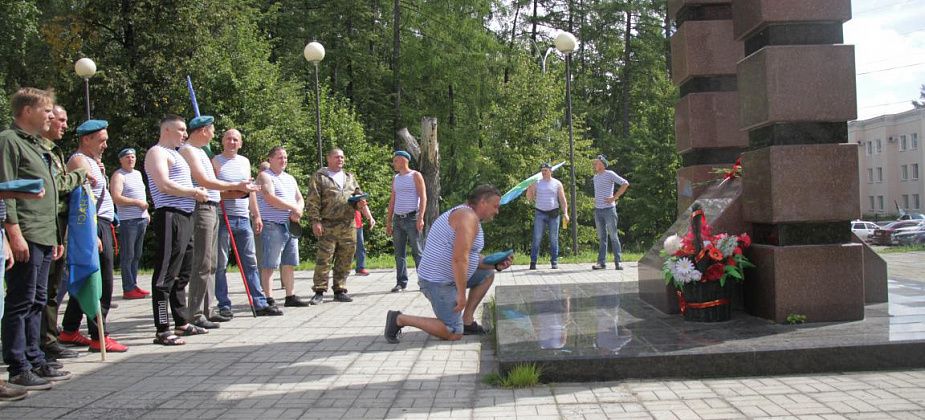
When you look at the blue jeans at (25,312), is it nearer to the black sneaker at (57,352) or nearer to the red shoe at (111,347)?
the black sneaker at (57,352)

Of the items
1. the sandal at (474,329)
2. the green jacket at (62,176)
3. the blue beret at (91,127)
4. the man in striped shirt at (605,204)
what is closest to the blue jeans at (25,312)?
the green jacket at (62,176)

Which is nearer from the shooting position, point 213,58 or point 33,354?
point 33,354

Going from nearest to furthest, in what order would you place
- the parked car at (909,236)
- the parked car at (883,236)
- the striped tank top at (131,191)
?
the striped tank top at (131,191), the parked car at (909,236), the parked car at (883,236)

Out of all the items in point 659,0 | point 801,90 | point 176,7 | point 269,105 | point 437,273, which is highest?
point 659,0

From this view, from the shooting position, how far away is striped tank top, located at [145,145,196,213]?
6043mm

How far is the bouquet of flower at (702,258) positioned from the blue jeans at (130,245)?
6.83 m

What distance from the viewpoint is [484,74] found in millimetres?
32062

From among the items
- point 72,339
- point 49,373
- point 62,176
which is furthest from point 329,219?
point 49,373

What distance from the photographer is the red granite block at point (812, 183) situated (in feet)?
18.6

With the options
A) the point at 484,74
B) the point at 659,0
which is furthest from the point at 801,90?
the point at 659,0

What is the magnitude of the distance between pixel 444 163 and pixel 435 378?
29.0 m

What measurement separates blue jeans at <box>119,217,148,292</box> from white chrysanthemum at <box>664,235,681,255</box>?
680 centimetres

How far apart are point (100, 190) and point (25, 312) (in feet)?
8.81

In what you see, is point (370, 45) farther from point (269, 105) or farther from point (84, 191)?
point (84, 191)
